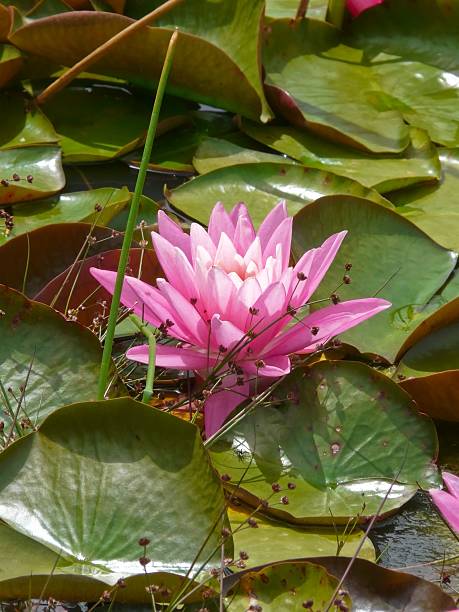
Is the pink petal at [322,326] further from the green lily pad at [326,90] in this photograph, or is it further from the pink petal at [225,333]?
the green lily pad at [326,90]

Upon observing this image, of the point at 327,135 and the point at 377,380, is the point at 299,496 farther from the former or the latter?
the point at 327,135

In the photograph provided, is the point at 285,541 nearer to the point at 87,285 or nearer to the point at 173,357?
the point at 173,357

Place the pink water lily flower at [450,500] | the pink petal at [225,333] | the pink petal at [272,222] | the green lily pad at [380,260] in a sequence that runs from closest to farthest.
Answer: the pink water lily flower at [450,500], the pink petal at [225,333], the pink petal at [272,222], the green lily pad at [380,260]

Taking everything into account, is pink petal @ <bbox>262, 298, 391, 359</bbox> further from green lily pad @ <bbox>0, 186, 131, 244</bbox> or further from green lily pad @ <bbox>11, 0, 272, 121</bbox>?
green lily pad @ <bbox>11, 0, 272, 121</bbox>

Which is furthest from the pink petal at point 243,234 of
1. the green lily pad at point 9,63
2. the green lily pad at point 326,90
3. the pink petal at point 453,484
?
the green lily pad at point 9,63

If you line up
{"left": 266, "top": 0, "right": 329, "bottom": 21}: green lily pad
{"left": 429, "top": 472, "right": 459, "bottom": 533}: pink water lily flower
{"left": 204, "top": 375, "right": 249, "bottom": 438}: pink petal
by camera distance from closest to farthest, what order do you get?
{"left": 429, "top": 472, "right": 459, "bottom": 533}: pink water lily flower < {"left": 204, "top": 375, "right": 249, "bottom": 438}: pink petal < {"left": 266, "top": 0, "right": 329, "bottom": 21}: green lily pad

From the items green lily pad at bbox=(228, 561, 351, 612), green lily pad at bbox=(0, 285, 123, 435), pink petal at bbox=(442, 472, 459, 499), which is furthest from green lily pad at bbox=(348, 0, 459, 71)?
green lily pad at bbox=(228, 561, 351, 612)
